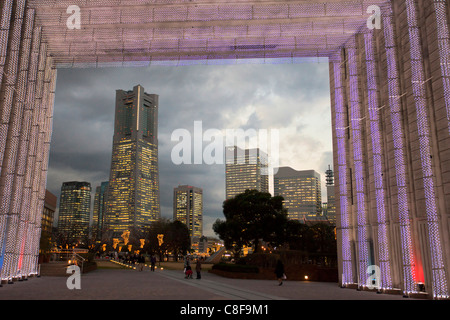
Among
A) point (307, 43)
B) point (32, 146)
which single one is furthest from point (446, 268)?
point (32, 146)

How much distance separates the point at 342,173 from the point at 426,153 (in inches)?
237

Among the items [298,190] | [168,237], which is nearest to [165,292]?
[168,237]

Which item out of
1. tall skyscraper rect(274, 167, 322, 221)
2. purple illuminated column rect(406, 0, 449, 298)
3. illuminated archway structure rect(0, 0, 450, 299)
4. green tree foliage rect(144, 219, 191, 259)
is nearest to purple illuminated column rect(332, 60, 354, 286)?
illuminated archway structure rect(0, 0, 450, 299)

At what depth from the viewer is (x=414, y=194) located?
14680mm

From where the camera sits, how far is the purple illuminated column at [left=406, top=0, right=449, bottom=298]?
1292 centimetres

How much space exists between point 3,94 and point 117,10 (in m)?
6.90

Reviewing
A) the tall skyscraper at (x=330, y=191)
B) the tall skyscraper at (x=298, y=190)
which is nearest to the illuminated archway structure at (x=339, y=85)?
the tall skyscraper at (x=330, y=191)

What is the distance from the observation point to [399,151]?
15133 millimetres

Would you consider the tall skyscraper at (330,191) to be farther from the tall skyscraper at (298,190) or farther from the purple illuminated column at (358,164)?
the purple illuminated column at (358,164)

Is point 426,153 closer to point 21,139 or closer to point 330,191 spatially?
point 21,139

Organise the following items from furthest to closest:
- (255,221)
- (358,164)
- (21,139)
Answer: (255,221) < (21,139) < (358,164)

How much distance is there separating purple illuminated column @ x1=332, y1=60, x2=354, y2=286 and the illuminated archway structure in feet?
0.18

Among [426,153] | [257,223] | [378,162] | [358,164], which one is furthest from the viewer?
[257,223]

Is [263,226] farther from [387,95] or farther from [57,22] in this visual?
[57,22]
